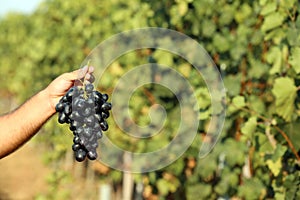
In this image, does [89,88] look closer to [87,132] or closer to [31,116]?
[87,132]

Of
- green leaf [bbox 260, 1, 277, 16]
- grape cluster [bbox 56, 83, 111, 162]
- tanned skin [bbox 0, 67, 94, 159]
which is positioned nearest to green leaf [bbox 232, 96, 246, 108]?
green leaf [bbox 260, 1, 277, 16]

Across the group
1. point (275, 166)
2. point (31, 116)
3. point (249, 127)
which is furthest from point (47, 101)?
point (275, 166)

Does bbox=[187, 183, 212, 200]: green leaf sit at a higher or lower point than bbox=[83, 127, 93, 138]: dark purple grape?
higher

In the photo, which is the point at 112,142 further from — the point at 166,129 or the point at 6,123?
the point at 6,123

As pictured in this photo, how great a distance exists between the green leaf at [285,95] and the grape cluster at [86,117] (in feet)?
3.41

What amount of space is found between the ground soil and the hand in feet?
19.8

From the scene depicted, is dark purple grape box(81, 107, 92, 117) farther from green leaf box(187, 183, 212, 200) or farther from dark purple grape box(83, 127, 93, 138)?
green leaf box(187, 183, 212, 200)

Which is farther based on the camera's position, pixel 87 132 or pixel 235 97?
pixel 235 97

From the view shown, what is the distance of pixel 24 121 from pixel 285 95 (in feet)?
3.86

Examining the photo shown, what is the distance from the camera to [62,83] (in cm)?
217

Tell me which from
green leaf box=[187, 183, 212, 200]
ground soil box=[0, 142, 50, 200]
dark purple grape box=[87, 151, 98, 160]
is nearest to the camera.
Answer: dark purple grape box=[87, 151, 98, 160]

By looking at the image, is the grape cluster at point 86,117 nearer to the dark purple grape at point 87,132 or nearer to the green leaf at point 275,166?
the dark purple grape at point 87,132

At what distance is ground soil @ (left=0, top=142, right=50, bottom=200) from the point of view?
9.34 meters

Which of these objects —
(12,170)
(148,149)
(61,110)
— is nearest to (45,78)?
(12,170)
